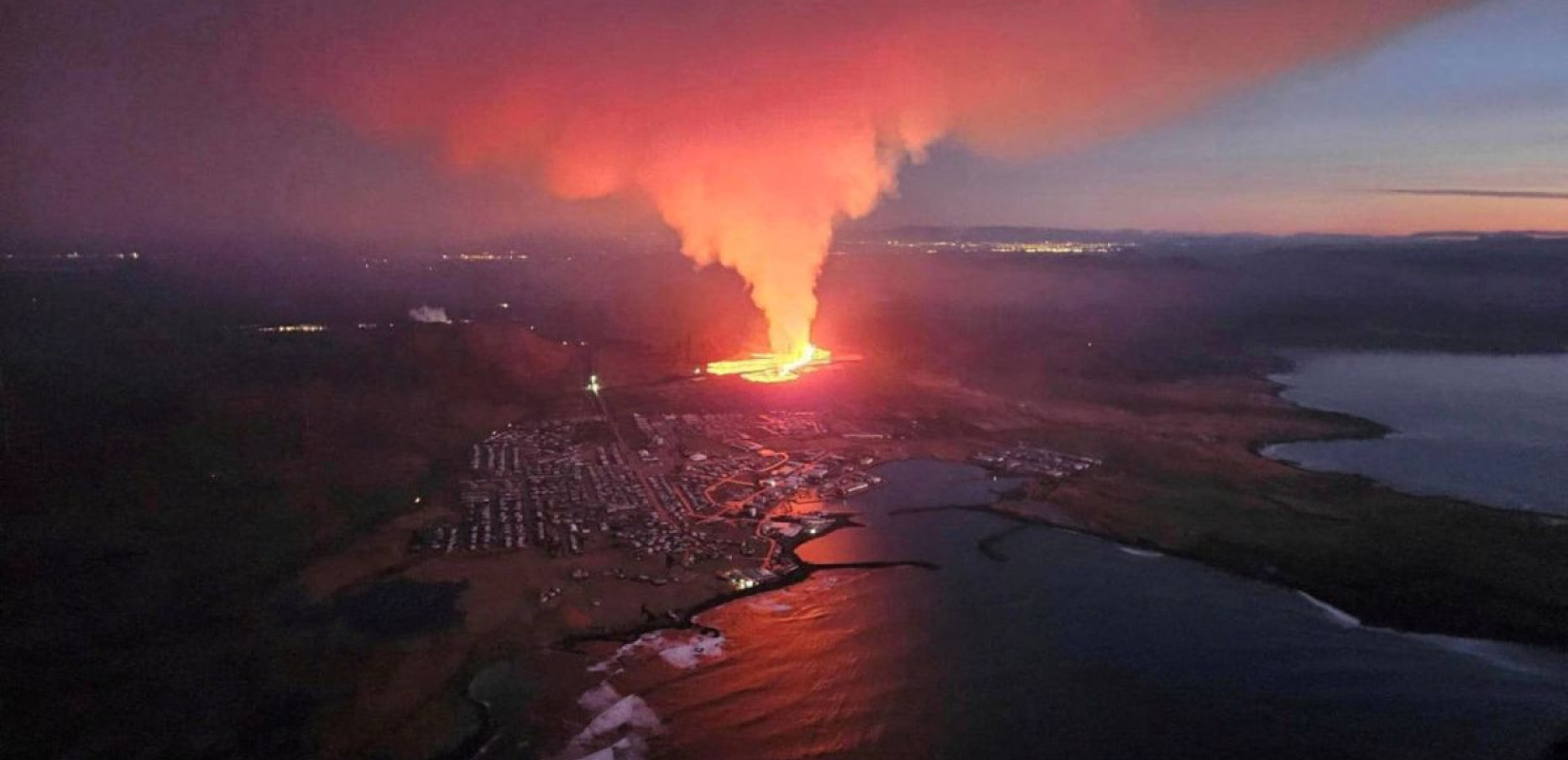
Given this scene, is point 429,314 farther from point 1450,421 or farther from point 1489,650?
point 1489,650

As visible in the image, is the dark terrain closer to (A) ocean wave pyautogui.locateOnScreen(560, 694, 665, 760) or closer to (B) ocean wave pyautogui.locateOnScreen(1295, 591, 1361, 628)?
(B) ocean wave pyautogui.locateOnScreen(1295, 591, 1361, 628)

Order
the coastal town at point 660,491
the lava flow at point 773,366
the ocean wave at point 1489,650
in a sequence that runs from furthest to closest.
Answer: the lava flow at point 773,366, the coastal town at point 660,491, the ocean wave at point 1489,650

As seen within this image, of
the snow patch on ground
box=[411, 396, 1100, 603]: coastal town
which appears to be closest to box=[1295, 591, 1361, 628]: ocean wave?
box=[411, 396, 1100, 603]: coastal town

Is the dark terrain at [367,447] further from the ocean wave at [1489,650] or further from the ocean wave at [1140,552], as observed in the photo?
the ocean wave at [1140,552]

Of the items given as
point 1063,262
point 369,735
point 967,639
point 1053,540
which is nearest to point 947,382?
point 1053,540

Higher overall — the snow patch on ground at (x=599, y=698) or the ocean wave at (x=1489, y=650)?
the snow patch on ground at (x=599, y=698)

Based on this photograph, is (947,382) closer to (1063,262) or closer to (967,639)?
(967,639)

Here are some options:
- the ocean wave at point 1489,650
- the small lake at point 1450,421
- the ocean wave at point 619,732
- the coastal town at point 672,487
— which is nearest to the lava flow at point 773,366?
the coastal town at point 672,487
